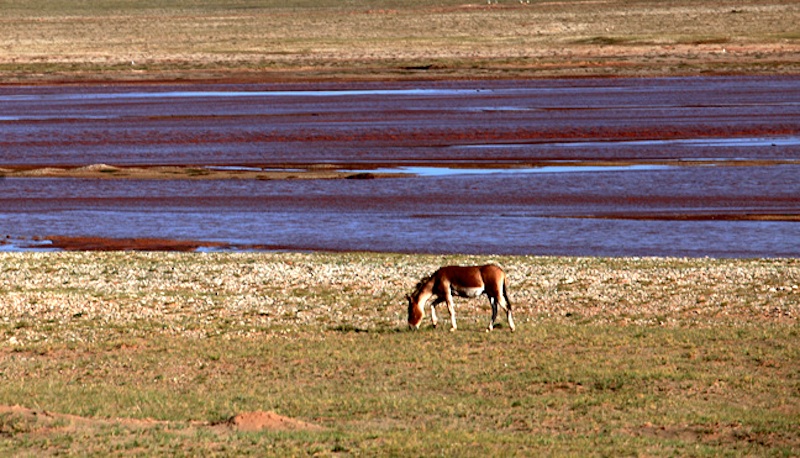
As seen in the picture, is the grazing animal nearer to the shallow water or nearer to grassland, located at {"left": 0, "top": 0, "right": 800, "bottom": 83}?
the shallow water

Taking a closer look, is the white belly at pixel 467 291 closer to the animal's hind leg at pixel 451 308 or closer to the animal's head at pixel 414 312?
the animal's hind leg at pixel 451 308

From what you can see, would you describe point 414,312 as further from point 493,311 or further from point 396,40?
point 396,40

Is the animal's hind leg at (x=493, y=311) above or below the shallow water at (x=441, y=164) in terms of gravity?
below

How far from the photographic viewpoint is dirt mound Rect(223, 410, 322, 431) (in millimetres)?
12523

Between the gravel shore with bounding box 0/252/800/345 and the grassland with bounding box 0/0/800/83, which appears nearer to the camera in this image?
the gravel shore with bounding box 0/252/800/345

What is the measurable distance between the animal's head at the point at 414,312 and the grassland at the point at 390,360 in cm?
25

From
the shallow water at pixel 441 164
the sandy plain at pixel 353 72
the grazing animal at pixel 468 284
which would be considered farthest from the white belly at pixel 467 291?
the shallow water at pixel 441 164

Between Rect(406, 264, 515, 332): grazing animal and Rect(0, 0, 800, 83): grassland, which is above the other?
Rect(0, 0, 800, 83): grassland

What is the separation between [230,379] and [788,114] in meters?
41.2

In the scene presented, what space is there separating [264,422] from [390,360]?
3.53 m

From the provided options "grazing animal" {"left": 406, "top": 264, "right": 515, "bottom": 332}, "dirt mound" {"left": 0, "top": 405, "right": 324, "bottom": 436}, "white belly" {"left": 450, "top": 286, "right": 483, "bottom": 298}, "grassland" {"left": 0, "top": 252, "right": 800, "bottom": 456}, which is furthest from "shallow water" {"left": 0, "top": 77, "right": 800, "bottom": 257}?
"dirt mound" {"left": 0, "top": 405, "right": 324, "bottom": 436}

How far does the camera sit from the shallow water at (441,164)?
97.0 ft

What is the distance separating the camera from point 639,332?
17.6 m

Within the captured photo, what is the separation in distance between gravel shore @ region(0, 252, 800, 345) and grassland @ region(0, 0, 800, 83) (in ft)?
162
